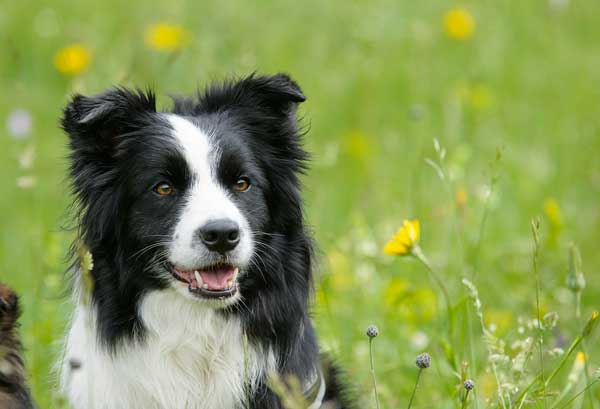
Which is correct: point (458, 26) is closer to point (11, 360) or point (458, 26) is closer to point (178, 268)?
point (178, 268)

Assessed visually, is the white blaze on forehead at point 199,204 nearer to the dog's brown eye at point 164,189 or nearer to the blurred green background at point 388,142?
the dog's brown eye at point 164,189

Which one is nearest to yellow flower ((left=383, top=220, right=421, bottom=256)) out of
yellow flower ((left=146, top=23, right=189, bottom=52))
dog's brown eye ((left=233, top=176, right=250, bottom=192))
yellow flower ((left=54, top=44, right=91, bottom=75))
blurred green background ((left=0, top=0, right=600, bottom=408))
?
blurred green background ((left=0, top=0, right=600, bottom=408))

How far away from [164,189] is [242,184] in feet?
0.98

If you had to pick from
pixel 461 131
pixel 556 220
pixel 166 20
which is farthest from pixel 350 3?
pixel 556 220

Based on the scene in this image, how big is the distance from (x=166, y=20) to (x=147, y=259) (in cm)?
552

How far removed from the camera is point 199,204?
3.61 meters

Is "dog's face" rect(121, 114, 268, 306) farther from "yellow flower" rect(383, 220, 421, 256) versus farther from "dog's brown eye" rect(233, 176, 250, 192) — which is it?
"yellow flower" rect(383, 220, 421, 256)

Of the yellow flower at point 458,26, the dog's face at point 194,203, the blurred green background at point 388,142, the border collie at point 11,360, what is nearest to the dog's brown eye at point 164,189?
the dog's face at point 194,203

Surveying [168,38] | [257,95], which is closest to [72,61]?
[168,38]

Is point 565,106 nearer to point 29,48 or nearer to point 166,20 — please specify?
point 166,20

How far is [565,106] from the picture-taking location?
29.1ft

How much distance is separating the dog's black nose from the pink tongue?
17 cm

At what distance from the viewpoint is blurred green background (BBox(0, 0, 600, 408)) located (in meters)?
5.23

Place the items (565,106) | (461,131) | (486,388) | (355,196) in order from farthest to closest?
(565,106)
(461,131)
(355,196)
(486,388)
